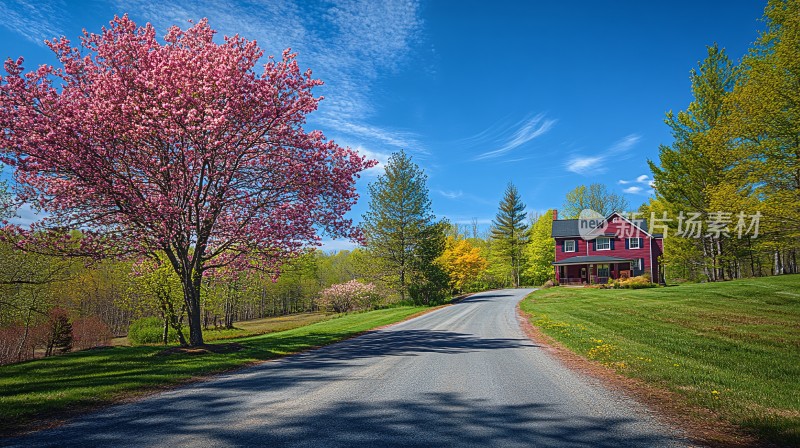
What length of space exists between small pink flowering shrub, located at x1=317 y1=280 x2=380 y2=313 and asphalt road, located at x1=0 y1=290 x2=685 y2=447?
30.4 meters

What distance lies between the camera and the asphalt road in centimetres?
476

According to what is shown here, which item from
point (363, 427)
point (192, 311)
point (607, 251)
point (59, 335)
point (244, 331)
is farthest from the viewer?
point (607, 251)

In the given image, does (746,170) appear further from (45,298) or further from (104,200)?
(45,298)

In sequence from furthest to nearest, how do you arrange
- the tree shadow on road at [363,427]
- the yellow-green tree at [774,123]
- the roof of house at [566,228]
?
the roof of house at [566,228], the yellow-green tree at [774,123], the tree shadow on road at [363,427]

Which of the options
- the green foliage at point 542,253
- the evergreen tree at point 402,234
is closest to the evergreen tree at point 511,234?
the green foliage at point 542,253

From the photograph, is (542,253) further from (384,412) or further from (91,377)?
(384,412)

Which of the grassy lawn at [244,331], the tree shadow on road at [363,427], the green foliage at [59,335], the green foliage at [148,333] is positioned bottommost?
the grassy lawn at [244,331]

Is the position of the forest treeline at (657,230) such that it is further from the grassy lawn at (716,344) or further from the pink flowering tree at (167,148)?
the grassy lawn at (716,344)

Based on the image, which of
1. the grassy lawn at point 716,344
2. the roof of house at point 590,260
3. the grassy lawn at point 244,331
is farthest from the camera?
the roof of house at point 590,260

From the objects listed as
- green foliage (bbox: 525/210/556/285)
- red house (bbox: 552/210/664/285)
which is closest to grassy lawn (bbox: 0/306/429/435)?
red house (bbox: 552/210/664/285)

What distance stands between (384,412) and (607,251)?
171 feet

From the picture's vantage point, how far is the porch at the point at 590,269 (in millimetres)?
→ 48938

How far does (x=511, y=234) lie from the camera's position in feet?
229

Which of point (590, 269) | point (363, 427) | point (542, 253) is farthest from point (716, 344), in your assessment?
point (542, 253)
